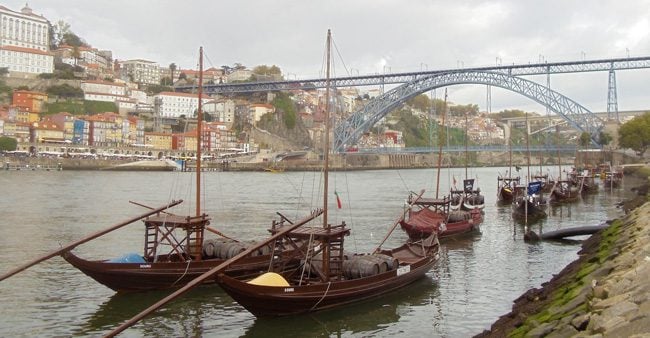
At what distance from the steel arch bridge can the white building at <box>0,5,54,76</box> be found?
57.1m

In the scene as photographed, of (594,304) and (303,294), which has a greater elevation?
(594,304)

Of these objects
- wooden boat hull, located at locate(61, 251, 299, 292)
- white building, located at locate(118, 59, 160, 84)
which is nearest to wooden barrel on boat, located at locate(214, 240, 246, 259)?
wooden boat hull, located at locate(61, 251, 299, 292)

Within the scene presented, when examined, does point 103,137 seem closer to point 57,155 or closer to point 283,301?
point 57,155

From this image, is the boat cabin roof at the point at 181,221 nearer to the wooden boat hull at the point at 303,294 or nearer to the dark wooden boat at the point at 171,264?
the dark wooden boat at the point at 171,264

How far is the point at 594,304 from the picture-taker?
8.08m

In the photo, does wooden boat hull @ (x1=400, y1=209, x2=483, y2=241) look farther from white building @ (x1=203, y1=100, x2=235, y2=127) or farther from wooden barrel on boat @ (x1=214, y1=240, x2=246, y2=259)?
white building @ (x1=203, y1=100, x2=235, y2=127)

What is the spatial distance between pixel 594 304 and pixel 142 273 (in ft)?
29.8

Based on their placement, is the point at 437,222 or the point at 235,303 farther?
the point at 437,222

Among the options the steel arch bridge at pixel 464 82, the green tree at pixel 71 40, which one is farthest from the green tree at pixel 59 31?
the steel arch bridge at pixel 464 82

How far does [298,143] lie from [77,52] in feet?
162

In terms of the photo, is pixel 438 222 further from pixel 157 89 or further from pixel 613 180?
pixel 157 89

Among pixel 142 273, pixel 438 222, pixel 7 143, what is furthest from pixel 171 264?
pixel 7 143

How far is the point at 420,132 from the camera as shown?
520 feet

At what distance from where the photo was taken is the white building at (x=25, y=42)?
10275 cm
